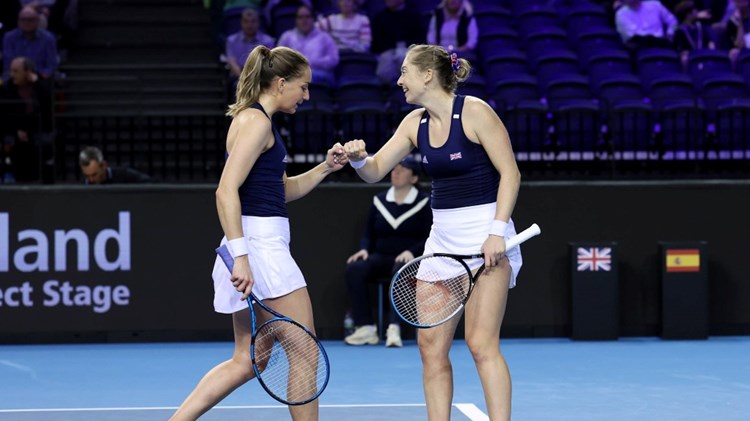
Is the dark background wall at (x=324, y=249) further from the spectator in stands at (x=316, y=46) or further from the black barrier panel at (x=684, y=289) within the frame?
the spectator in stands at (x=316, y=46)

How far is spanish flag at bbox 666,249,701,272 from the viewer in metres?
10.4

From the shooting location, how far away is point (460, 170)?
5.55 meters

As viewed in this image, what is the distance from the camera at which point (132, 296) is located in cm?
1036

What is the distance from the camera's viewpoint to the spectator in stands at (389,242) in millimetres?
10148

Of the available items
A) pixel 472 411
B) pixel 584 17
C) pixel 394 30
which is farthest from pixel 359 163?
pixel 584 17

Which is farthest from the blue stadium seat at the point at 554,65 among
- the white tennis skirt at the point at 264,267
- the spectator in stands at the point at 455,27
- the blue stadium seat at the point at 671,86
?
the white tennis skirt at the point at 264,267

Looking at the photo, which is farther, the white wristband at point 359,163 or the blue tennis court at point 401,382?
the blue tennis court at point 401,382

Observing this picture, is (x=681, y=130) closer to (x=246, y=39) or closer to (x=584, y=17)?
(x=584, y=17)

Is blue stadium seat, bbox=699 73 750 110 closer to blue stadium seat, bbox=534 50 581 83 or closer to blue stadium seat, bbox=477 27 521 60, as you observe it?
blue stadium seat, bbox=534 50 581 83

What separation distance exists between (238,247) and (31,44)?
8526 millimetres

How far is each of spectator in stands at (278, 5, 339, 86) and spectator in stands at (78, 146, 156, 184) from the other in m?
2.80

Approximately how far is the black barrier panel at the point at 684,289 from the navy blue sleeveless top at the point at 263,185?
228 inches

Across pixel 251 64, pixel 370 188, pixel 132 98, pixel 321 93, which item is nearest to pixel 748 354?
pixel 370 188

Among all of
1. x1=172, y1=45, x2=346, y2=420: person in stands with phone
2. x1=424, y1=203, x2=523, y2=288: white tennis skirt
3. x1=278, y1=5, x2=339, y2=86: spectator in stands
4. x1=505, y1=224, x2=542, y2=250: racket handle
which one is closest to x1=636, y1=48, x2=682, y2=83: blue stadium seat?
x1=278, y1=5, x2=339, y2=86: spectator in stands
